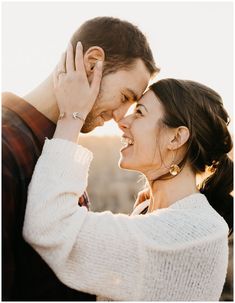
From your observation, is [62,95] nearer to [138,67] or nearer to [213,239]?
[138,67]

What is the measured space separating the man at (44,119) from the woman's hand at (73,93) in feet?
0.21

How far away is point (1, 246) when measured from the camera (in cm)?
202

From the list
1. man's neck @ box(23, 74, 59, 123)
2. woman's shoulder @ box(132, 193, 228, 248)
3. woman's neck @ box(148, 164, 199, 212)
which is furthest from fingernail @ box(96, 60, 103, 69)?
woman's shoulder @ box(132, 193, 228, 248)

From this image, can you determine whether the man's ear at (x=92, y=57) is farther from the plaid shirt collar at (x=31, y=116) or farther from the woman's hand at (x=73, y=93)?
the plaid shirt collar at (x=31, y=116)

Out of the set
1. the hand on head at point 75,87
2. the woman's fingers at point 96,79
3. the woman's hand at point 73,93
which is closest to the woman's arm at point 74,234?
the woman's hand at point 73,93

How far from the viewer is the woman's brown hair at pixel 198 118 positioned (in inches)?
109

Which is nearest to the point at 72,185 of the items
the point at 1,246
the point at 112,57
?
the point at 1,246

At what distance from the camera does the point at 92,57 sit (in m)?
2.75

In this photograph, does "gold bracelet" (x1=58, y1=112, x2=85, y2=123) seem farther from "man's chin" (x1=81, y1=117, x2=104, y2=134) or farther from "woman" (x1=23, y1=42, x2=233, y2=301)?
"man's chin" (x1=81, y1=117, x2=104, y2=134)

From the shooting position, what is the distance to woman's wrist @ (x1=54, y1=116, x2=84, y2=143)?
230 cm

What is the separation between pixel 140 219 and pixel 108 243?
237 mm

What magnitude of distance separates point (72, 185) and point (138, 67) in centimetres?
101

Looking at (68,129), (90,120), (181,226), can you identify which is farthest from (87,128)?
(181,226)

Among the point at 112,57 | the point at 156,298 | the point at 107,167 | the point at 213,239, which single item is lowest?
the point at 107,167
